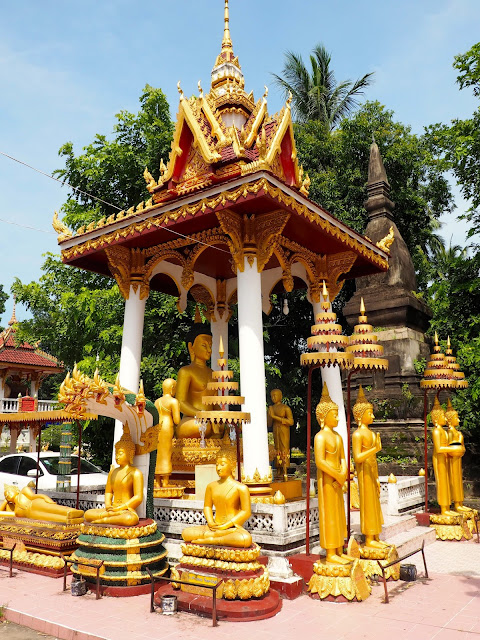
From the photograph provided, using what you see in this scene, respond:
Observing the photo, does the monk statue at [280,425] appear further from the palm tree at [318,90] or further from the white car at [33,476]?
the palm tree at [318,90]

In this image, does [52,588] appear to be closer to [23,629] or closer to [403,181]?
[23,629]

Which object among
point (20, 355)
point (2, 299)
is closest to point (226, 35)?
point (20, 355)

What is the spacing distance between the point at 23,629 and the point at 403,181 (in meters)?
23.1

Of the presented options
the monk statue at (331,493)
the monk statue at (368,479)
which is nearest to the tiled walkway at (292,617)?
the monk statue at (331,493)

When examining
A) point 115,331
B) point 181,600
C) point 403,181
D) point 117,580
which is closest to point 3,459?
point 115,331

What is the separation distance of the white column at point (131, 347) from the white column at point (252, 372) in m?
2.70

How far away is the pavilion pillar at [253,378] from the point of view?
26.5 feet

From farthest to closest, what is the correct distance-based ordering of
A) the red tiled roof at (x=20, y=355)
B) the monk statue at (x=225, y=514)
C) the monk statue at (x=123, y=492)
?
the red tiled roof at (x=20, y=355), the monk statue at (x=123, y=492), the monk statue at (x=225, y=514)

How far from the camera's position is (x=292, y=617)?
19.6 ft

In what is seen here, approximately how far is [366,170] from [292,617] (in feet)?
71.0

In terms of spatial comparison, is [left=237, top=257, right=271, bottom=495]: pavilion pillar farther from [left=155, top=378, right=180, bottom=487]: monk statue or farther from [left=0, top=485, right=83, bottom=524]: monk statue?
[left=0, top=485, right=83, bottom=524]: monk statue

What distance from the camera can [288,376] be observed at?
2262 centimetres

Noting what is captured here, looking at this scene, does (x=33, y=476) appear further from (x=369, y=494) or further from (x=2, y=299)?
(x=2, y=299)

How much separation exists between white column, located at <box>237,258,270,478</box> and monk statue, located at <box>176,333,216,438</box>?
2449 millimetres
